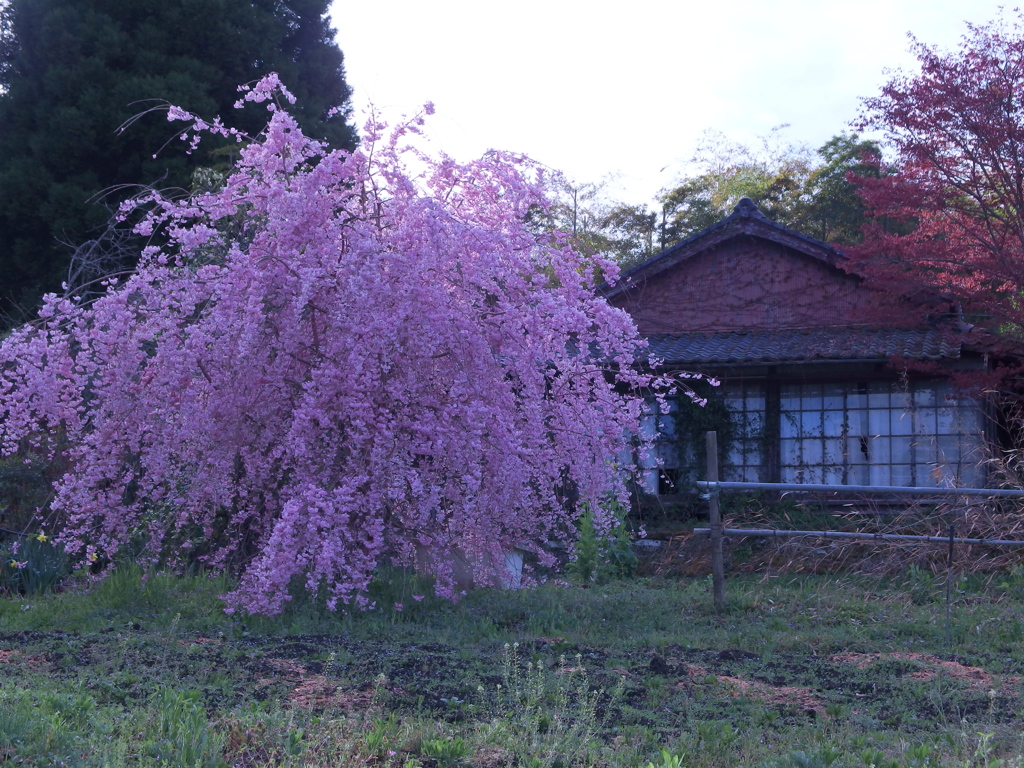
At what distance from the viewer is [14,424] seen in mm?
7055

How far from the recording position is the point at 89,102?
1652 centimetres

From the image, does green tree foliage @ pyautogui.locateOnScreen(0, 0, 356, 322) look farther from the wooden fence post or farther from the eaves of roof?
the wooden fence post

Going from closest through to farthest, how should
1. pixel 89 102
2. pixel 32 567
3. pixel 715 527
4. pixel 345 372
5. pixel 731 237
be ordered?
pixel 345 372
pixel 715 527
pixel 32 567
pixel 731 237
pixel 89 102

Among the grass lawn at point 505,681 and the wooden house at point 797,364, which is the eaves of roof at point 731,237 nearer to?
the wooden house at point 797,364

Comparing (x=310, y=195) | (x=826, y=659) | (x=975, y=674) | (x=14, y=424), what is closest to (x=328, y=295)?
(x=310, y=195)

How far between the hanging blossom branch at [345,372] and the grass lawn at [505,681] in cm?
48

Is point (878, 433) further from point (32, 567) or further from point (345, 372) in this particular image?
point (32, 567)

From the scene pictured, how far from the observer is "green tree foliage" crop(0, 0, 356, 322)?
1642 centimetres

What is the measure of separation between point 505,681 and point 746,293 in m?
11.2

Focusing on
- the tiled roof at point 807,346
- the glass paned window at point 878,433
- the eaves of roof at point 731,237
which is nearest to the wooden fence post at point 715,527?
the tiled roof at point 807,346

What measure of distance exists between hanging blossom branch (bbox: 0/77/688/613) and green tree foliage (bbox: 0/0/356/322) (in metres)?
9.73

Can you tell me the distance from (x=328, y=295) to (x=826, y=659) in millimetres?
4082

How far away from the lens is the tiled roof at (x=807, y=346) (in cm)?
1265

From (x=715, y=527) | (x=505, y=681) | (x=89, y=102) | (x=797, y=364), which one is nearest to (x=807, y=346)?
(x=797, y=364)
